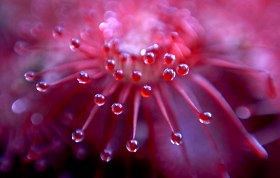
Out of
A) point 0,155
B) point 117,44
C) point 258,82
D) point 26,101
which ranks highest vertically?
point 117,44

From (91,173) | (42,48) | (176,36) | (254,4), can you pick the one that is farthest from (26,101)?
(254,4)

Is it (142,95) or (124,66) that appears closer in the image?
(142,95)

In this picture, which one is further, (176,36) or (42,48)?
(42,48)

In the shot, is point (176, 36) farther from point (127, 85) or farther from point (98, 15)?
point (98, 15)

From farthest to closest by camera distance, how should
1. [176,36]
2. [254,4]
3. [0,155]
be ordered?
1. [254,4]
2. [0,155]
3. [176,36]

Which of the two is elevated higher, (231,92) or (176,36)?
(176,36)

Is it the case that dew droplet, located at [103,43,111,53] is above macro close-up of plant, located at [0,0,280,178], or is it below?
above

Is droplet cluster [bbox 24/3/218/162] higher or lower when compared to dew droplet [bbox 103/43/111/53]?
lower

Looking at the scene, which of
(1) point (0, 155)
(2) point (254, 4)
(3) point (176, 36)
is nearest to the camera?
(3) point (176, 36)
